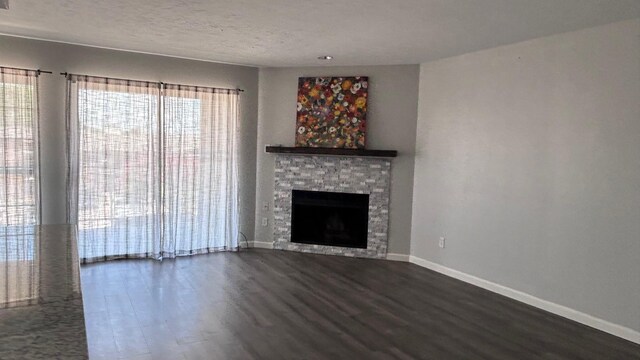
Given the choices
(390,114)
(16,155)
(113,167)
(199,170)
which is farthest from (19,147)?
(390,114)

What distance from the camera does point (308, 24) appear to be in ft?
13.1

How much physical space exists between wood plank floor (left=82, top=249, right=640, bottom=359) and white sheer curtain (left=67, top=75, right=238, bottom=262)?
1.38 feet

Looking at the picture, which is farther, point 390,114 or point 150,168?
point 390,114

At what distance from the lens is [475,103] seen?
5047mm

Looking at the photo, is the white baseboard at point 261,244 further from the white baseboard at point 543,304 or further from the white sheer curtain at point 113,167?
the white baseboard at point 543,304

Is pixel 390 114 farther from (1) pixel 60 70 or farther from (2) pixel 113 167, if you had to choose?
(1) pixel 60 70

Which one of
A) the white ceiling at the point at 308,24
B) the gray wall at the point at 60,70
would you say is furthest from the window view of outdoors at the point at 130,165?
the white ceiling at the point at 308,24


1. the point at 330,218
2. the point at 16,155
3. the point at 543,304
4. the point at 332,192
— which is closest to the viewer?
the point at 543,304

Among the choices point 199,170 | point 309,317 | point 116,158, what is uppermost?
point 116,158

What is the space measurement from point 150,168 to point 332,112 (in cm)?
240

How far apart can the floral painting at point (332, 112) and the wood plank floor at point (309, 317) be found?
1.69 meters

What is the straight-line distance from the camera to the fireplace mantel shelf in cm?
581

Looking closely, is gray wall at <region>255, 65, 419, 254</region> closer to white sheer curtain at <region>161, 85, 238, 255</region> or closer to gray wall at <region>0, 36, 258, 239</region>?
white sheer curtain at <region>161, 85, 238, 255</region>

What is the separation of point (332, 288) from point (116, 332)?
210 centimetres
